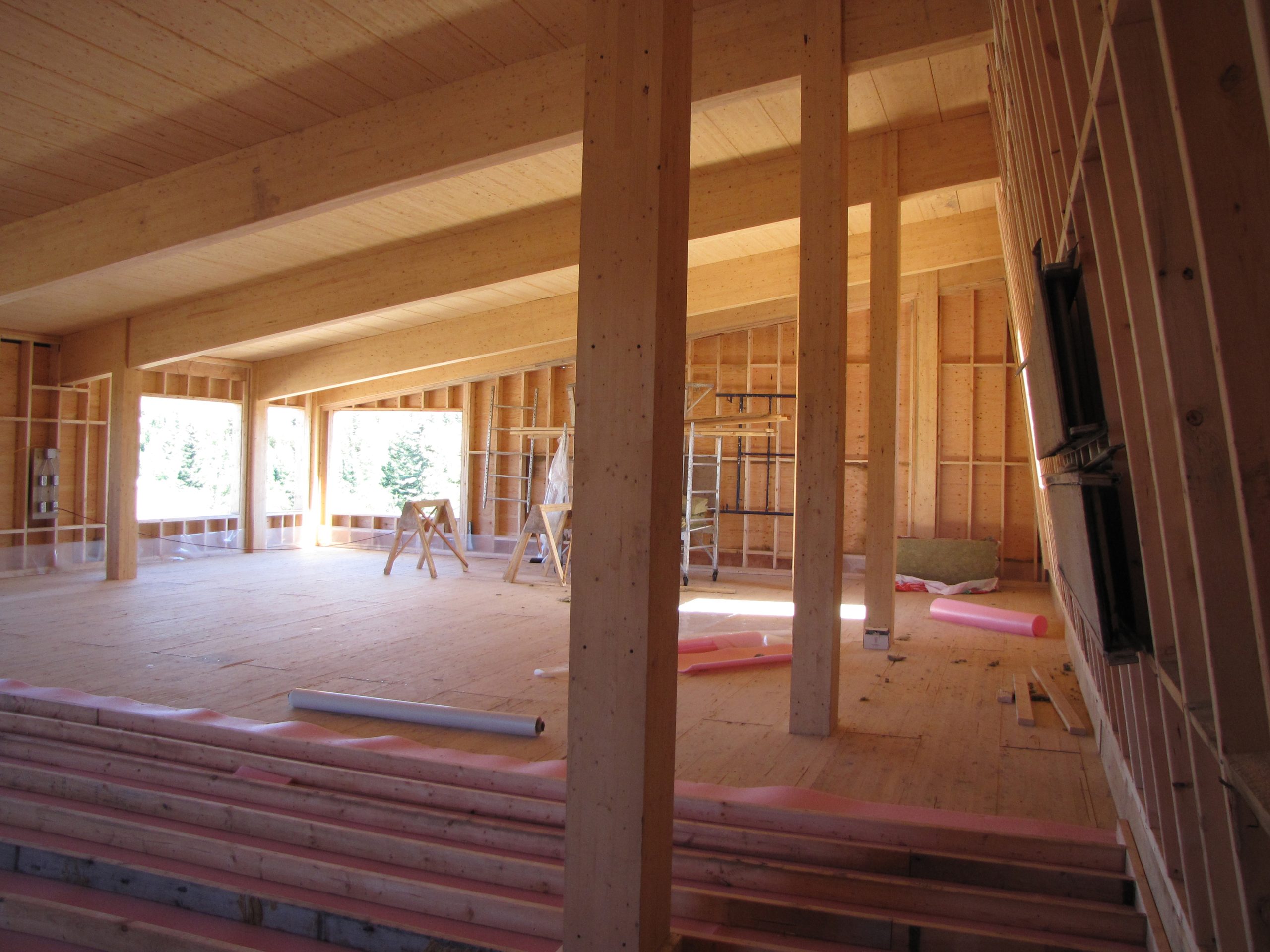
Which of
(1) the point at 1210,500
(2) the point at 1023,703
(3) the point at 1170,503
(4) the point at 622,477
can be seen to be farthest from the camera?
(2) the point at 1023,703

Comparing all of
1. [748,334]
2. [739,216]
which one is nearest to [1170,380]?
[739,216]

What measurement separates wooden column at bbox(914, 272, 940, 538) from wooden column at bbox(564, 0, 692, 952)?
380 inches

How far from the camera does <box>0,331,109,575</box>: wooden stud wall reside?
403 inches

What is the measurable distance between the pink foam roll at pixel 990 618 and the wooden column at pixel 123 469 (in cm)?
896

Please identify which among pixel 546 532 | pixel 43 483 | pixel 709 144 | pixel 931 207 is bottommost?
pixel 546 532

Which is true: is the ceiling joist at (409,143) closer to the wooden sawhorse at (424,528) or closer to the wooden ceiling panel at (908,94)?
the wooden ceiling panel at (908,94)

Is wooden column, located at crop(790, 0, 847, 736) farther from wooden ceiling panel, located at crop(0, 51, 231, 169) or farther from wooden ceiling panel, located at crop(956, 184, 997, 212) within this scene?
wooden ceiling panel, located at crop(956, 184, 997, 212)

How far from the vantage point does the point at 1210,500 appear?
148 centimetres

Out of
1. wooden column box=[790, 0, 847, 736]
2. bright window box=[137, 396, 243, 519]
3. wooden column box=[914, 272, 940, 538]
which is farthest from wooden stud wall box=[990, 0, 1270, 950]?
bright window box=[137, 396, 243, 519]

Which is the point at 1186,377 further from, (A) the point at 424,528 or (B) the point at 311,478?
(B) the point at 311,478

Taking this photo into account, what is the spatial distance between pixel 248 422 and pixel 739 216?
30.2 feet

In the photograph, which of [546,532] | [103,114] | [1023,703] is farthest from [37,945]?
[546,532]

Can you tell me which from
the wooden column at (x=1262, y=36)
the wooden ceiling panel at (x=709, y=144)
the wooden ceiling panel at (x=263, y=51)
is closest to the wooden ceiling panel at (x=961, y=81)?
the wooden ceiling panel at (x=709, y=144)

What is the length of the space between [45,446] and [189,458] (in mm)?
2095
